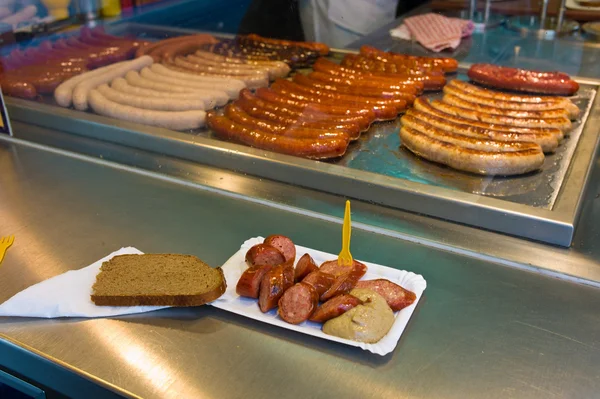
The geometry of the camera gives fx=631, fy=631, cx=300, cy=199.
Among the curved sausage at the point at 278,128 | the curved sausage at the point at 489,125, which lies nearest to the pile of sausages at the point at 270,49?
the curved sausage at the point at 278,128

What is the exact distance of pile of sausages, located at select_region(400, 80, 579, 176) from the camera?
2.58 m

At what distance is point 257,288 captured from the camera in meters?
1.89

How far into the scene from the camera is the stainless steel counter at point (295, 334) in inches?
64.9

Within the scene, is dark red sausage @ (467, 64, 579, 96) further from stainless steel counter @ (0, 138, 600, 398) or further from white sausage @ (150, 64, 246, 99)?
white sausage @ (150, 64, 246, 99)

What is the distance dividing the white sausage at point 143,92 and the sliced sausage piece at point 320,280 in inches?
67.6

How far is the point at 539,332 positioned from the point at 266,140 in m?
1.51

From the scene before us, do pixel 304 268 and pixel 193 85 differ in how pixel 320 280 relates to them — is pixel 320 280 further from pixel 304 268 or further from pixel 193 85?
pixel 193 85

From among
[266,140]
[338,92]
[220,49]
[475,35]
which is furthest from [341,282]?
[475,35]

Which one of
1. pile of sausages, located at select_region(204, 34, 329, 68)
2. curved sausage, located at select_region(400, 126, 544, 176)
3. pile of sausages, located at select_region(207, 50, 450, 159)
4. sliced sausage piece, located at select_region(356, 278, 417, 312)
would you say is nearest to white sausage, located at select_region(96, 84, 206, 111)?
pile of sausages, located at select_region(207, 50, 450, 159)

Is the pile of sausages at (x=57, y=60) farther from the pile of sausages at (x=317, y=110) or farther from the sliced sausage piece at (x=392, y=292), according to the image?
the sliced sausage piece at (x=392, y=292)

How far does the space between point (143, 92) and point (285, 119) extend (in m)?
0.88

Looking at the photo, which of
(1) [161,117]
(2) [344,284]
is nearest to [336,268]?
(2) [344,284]

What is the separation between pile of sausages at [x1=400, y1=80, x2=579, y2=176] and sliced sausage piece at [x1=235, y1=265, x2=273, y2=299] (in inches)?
44.7

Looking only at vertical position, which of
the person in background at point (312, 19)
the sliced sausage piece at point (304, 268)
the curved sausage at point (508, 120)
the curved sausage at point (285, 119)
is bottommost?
the sliced sausage piece at point (304, 268)
